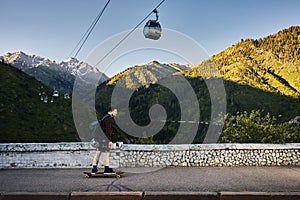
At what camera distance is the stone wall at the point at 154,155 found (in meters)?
9.62

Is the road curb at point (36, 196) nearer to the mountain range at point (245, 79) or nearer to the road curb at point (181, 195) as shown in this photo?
the road curb at point (181, 195)

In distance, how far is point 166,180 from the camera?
7.70 meters

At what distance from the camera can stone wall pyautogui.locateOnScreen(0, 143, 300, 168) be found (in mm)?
9625

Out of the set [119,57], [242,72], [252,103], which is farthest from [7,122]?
[242,72]

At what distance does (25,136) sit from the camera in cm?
3064

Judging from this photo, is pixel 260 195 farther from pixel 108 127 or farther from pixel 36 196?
pixel 36 196

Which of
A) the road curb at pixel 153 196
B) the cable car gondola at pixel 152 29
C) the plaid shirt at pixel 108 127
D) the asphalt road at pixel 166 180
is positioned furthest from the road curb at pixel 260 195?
the cable car gondola at pixel 152 29

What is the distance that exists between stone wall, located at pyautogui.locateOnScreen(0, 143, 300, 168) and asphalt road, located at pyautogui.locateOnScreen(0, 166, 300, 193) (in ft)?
1.18

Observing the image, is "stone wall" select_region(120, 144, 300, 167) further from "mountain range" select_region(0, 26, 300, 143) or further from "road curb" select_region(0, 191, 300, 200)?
"mountain range" select_region(0, 26, 300, 143)

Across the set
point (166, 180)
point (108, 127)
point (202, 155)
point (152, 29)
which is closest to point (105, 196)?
point (166, 180)

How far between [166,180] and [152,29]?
14.2ft

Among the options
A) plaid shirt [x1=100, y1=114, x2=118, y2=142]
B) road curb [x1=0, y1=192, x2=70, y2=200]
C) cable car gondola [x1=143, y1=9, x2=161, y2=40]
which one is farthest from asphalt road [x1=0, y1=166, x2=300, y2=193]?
cable car gondola [x1=143, y1=9, x2=161, y2=40]

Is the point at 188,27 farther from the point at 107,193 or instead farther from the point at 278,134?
the point at 107,193

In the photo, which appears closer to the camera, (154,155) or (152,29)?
(152,29)
